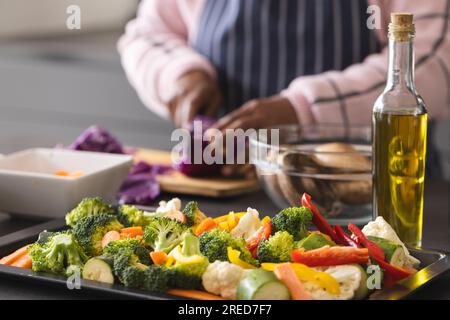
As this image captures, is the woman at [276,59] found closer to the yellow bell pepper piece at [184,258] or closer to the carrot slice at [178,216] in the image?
the carrot slice at [178,216]

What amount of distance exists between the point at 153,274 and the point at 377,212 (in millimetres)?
509

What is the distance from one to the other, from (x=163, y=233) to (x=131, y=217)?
19 cm

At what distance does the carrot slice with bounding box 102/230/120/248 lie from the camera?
4.48 feet

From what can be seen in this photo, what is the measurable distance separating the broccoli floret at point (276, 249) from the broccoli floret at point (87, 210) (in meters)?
0.38

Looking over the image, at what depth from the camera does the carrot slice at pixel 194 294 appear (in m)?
1.16

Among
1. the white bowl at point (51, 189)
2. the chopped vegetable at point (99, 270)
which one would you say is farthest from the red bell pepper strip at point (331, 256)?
the white bowl at point (51, 189)

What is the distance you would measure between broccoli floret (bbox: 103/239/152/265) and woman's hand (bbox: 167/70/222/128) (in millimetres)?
1197

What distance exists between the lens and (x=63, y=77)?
434 centimetres

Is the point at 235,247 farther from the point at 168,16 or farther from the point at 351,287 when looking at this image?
the point at 168,16

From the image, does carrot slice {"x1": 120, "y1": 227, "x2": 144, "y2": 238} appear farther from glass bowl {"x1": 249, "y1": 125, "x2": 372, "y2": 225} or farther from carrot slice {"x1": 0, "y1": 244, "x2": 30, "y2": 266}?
glass bowl {"x1": 249, "y1": 125, "x2": 372, "y2": 225}

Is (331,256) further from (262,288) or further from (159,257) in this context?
(159,257)

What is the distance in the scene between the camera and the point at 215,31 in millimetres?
2676

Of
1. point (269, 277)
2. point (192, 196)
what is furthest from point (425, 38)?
point (269, 277)

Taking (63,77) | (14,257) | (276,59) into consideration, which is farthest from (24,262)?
(63,77)
